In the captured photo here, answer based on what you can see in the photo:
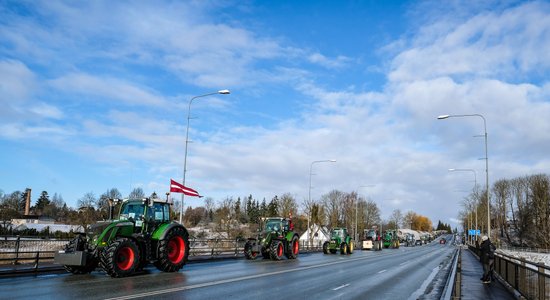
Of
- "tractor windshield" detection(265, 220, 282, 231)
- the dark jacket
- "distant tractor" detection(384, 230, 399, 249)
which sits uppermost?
"tractor windshield" detection(265, 220, 282, 231)

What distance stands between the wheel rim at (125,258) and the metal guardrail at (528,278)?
11669mm

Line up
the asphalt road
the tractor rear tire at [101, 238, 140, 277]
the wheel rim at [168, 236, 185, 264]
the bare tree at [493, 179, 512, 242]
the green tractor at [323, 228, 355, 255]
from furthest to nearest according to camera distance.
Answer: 1. the bare tree at [493, 179, 512, 242]
2. the green tractor at [323, 228, 355, 255]
3. the wheel rim at [168, 236, 185, 264]
4. the tractor rear tire at [101, 238, 140, 277]
5. the asphalt road

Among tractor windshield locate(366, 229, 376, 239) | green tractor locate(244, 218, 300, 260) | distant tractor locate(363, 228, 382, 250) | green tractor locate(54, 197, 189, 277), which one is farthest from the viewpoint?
tractor windshield locate(366, 229, 376, 239)

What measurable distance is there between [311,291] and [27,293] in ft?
23.9

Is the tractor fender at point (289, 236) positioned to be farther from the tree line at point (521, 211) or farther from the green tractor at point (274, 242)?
the tree line at point (521, 211)

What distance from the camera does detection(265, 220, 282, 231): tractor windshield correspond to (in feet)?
95.0

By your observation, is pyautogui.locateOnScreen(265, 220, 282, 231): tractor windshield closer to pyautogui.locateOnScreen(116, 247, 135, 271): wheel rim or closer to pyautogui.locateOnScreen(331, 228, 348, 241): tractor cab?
pyautogui.locateOnScreen(331, 228, 348, 241): tractor cab

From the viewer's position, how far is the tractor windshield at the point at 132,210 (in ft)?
55.9

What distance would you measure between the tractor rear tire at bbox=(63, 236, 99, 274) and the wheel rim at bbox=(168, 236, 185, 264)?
268 cm

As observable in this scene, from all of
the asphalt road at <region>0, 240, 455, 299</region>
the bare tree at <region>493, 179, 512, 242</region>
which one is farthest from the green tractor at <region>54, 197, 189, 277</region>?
the bare tree at <region>493, 179, 512, 242</region>

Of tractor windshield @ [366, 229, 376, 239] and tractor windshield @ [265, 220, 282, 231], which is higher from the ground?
tractor windshield @ [265, 220, 282, 231]

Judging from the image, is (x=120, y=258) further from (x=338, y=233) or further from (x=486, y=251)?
(x=338, y=233)

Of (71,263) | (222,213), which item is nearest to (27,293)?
(71,263)

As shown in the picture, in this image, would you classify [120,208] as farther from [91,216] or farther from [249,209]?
[249,209]
